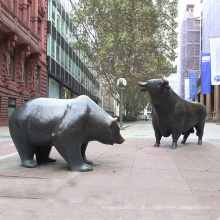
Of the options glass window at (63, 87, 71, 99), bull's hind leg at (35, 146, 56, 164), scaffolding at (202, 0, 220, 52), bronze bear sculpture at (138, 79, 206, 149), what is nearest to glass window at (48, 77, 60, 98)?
glass window at (63, 87, 71, 99)

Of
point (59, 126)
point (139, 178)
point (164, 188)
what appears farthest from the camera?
point (59, 126)

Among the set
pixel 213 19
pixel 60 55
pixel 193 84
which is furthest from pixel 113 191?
pixel 213 19

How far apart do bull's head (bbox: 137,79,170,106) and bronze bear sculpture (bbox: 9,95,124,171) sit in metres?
2.66

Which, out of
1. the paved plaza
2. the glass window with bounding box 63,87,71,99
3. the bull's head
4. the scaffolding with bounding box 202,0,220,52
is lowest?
the paved plaza

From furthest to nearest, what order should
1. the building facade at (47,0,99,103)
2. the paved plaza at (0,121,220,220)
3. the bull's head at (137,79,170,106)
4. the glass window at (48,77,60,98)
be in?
1. the glass window at (48,77,60,98)
2. the building facade at (47,0,99,103)
3. the bull's head at (137,79,170,106)
4. the paved plaza at (0,121,220,220)

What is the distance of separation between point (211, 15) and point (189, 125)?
37.0 m

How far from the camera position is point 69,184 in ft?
12.5

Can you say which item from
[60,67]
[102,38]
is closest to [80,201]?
[102,38]

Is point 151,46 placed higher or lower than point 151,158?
higher

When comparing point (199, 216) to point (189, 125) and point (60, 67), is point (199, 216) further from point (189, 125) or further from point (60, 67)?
point (60, 67)

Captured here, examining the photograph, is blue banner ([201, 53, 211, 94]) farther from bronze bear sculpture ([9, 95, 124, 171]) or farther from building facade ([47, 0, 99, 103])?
bronze bear sculpture ([9, 95, 124, 171])

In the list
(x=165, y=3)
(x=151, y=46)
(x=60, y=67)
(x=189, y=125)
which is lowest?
(x=189, y=125)

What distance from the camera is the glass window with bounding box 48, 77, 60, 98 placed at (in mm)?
30763

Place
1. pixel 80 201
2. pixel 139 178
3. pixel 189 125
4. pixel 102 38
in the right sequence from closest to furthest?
pixel 80 201 → pixel 139 178 → pixel 189 125 → pixel 102 38
